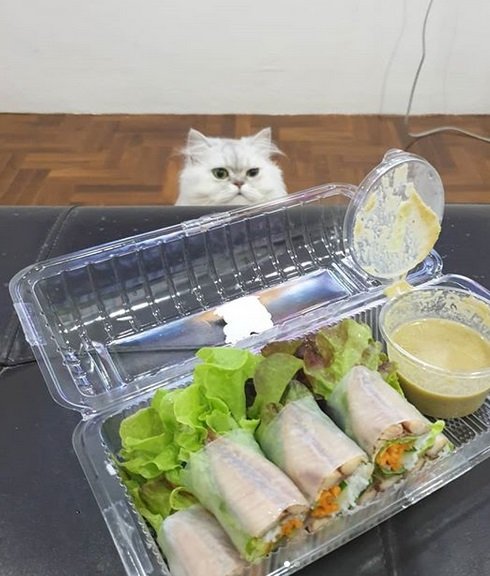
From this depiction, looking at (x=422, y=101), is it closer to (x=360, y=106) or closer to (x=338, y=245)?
(x=360, y=106)

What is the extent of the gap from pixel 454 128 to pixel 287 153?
72cm

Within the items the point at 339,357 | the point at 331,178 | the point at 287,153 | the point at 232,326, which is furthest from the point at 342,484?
the point at 287,153

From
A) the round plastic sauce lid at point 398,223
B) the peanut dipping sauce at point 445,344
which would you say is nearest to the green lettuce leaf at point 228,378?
the peanut dipping sauce at point 445,344

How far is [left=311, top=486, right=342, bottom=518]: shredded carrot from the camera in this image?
1.91 ft

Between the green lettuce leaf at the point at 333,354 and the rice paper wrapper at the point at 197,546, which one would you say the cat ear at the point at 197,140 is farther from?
the rice paper wrapper at the point at 197,546

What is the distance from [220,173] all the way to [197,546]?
1044 millimetres

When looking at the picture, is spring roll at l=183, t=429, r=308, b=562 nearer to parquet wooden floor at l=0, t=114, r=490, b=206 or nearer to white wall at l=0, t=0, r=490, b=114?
parquet wooden floor at l=0, t=114, r=490, b=206

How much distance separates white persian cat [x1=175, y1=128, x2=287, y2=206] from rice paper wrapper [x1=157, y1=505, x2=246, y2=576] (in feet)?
3.11

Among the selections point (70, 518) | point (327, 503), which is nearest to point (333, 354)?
point (327, 503)

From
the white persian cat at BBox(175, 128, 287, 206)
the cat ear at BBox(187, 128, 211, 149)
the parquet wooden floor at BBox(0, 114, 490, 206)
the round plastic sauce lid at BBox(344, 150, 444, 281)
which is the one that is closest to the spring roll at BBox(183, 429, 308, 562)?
the round plastic sauce lid at BBox(344, 150, 444, 281)

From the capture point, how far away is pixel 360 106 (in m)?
2.60

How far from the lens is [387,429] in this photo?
62 cm

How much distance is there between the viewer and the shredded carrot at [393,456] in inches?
24.5

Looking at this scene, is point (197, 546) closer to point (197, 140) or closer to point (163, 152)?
point (197, 140)
